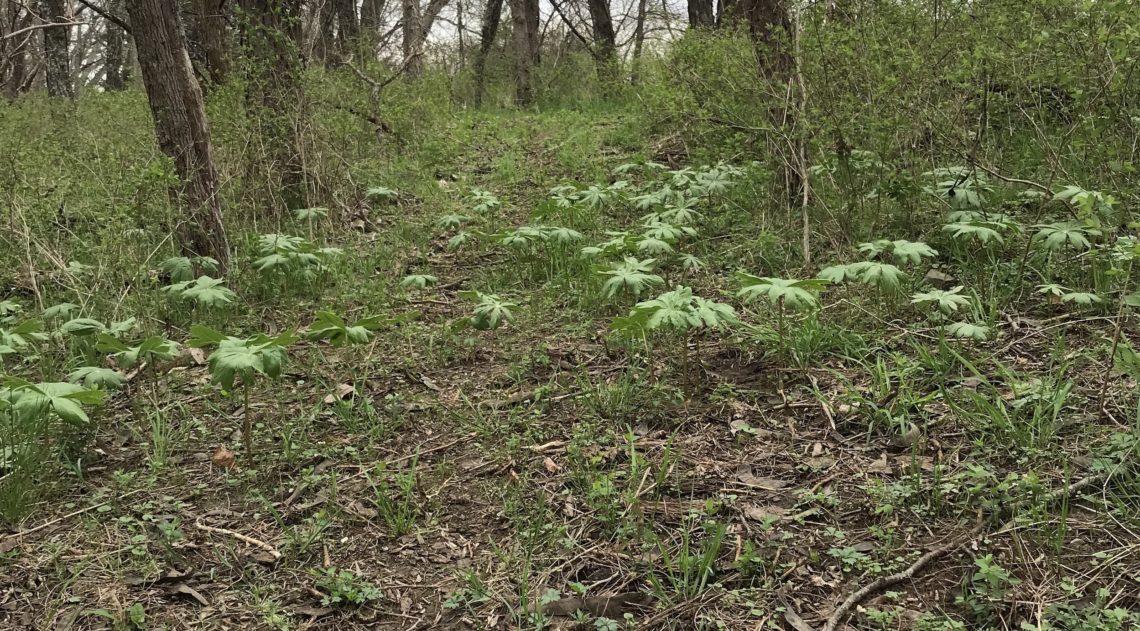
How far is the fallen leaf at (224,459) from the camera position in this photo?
114 inches

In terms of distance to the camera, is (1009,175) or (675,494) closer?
(675,494)

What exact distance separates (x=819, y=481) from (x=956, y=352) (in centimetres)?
95

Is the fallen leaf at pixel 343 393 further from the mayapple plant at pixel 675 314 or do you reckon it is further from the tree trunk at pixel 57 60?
the tree trunk at pixel 57 60

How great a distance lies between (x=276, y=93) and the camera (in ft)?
19.3

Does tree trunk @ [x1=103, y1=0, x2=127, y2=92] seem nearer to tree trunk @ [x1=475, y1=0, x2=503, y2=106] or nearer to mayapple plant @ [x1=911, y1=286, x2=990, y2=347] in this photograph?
tree trunk @ [x1=475, y1=0, x2=503, y2=106]

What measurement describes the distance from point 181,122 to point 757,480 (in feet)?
12.3

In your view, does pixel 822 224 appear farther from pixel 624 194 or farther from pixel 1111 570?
pixel 1111 570

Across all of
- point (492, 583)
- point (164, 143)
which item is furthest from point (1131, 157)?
point (164, 143)

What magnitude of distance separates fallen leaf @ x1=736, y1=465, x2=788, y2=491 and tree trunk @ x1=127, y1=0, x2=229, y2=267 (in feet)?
10.8

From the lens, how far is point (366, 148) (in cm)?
712

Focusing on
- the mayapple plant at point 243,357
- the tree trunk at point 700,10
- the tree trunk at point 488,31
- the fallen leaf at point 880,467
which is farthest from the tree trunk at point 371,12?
the fallen leaf at point 880,467

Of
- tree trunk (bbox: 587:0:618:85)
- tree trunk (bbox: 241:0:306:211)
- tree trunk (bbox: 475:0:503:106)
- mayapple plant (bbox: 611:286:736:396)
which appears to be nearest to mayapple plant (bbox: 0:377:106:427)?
mayapple plant (bbox: 611:286:736:396)

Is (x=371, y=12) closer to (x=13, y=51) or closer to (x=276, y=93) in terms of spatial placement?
(x=13, y=51)

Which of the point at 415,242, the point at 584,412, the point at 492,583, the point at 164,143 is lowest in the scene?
the point at 492,583
